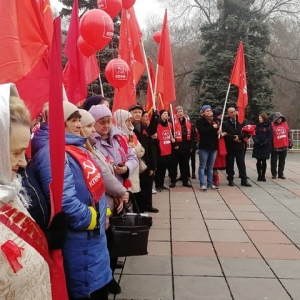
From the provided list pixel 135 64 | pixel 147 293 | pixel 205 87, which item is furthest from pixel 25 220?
pixel 205 87

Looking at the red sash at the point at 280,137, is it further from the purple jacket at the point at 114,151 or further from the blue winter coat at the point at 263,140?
the purple jacket at the point at 114,151

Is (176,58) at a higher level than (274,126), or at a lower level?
higher

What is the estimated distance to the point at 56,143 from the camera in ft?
6.53

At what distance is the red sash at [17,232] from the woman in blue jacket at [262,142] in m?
9.29

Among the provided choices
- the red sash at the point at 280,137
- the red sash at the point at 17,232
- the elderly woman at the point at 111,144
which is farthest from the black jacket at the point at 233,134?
the red sash at the point at 17,232

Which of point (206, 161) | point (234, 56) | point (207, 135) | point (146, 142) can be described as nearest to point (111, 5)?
point (146, 142)

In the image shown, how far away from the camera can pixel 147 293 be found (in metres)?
3.76

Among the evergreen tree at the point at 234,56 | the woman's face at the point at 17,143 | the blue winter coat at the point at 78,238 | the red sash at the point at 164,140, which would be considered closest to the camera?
the woman's face at the point at 17,143

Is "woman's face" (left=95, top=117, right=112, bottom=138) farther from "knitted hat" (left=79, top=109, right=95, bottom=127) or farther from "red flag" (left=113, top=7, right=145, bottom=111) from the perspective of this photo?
"red flag" (left=113, top=7, right=145, bottom=111)

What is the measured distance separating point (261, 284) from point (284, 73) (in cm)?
2545

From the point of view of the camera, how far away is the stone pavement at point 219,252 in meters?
3.84

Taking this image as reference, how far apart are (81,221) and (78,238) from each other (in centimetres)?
16

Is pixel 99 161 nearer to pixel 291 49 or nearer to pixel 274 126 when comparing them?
pixel 274 126

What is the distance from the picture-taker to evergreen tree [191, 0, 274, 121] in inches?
765
